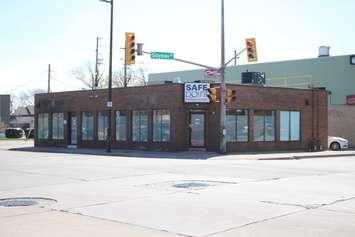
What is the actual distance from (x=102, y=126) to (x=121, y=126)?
2.15 metres

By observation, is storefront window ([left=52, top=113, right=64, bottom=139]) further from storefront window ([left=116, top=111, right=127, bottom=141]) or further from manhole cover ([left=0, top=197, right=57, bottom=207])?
manhole cover ([left=0, top=197, right=57, bottom=207])

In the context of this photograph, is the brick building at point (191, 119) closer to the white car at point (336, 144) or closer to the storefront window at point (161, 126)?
the storefront window at point (161, 126)

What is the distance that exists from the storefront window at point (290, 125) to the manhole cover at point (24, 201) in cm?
2877

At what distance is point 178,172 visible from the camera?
72.5 ft

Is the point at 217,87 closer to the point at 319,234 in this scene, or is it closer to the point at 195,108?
the point at 195,108

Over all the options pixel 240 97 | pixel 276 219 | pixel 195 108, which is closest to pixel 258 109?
pixel 240 97

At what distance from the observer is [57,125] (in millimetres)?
48312

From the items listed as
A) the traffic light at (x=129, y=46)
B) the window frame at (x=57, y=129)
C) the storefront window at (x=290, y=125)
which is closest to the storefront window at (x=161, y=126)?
the storefront window at (x=290, y=125)

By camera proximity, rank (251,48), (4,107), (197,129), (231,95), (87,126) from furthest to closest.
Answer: (4,107) → (87,126) → (197,129) → (231,95) → (251,48)

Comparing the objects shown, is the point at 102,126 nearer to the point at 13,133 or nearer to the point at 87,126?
the point at 87,126

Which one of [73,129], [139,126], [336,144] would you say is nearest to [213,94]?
[139,126]

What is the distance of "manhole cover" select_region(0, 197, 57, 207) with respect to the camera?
13.3 m

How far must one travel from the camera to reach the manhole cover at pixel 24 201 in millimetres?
13305

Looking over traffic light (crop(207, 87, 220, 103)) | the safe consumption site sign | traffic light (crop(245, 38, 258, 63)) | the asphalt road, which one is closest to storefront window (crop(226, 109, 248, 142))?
the safe consumption site sign
